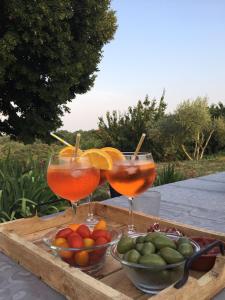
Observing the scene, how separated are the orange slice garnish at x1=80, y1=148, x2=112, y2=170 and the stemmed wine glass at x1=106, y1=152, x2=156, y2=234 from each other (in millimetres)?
28

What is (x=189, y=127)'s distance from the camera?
1546 centimetres

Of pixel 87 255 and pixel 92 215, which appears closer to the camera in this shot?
pixel 87 255

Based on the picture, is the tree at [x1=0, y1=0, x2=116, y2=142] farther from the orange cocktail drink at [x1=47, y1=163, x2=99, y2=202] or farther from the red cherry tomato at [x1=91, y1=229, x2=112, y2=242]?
the red cherry tomato at [x1=91, y1=229, x2=112, y2=242]

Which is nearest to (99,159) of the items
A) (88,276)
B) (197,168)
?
(88,276)

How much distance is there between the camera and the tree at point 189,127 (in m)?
15.4

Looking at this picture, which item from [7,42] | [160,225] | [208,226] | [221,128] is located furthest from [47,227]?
[221,128]

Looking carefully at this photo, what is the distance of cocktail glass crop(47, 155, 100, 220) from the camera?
3.98ft

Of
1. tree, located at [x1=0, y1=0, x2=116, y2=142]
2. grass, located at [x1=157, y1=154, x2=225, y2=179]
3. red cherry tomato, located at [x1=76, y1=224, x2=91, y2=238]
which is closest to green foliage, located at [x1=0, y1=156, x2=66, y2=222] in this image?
red cherry tomato, located at [x1=76, y1=224, x2=91, y2=238]

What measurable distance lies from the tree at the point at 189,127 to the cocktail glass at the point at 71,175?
14.1 m

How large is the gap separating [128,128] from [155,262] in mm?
15051

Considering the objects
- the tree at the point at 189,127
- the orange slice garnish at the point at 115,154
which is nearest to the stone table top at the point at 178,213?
the orange slice garnish at the point at 115,154

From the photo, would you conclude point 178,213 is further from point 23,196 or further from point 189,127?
point 189,127

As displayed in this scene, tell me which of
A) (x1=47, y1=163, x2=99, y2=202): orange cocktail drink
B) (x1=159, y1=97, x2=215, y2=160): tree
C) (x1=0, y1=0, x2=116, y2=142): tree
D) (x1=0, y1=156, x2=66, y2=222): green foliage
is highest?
(x1=0, y1=0, x2=116, y2=142): tree

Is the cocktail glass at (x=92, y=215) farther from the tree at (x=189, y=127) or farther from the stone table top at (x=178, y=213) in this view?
the tree at (x=189, y=127)
